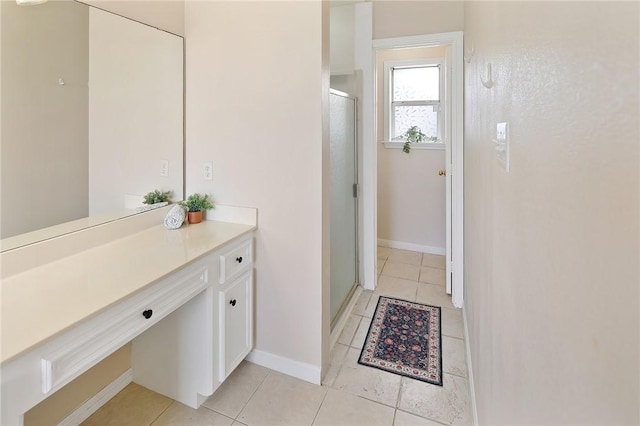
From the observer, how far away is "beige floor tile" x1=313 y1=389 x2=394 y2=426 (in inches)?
61.9

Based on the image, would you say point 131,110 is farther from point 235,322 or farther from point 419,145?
point 419,145

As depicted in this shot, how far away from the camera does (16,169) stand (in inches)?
49.6

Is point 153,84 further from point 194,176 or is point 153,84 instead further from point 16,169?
point 16,169

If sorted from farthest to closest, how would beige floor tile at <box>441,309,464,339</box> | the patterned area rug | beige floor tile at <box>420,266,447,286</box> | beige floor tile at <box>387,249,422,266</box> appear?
1. beige floor tile at <box>387,249,422,266</box>
2. beige floor tile at <box>420,266,447,286</box>
3. beige floor tile at <box>441,309,464,339</box>
4. the patterned area rug

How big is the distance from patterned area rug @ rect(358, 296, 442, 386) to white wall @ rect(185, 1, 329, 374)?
18.7 inches

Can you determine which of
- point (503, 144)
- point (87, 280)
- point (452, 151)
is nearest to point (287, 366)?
point (87, 280)

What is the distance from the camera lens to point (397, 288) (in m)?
3.03

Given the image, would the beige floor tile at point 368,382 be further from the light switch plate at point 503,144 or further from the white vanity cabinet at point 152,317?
the light switch plate at point 503,144

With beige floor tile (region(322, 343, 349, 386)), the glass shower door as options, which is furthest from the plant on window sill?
beige floor tile (region(322, 343, 349, 386))

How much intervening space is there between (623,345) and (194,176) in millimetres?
2015

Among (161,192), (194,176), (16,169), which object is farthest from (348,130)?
(16,169)

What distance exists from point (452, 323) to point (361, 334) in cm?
70

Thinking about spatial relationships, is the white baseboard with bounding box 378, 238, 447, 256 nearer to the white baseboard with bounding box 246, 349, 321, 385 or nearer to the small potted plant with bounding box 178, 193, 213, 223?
the white baseboard with bounding box 246, 349, 321, 385

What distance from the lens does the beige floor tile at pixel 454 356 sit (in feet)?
6.31
